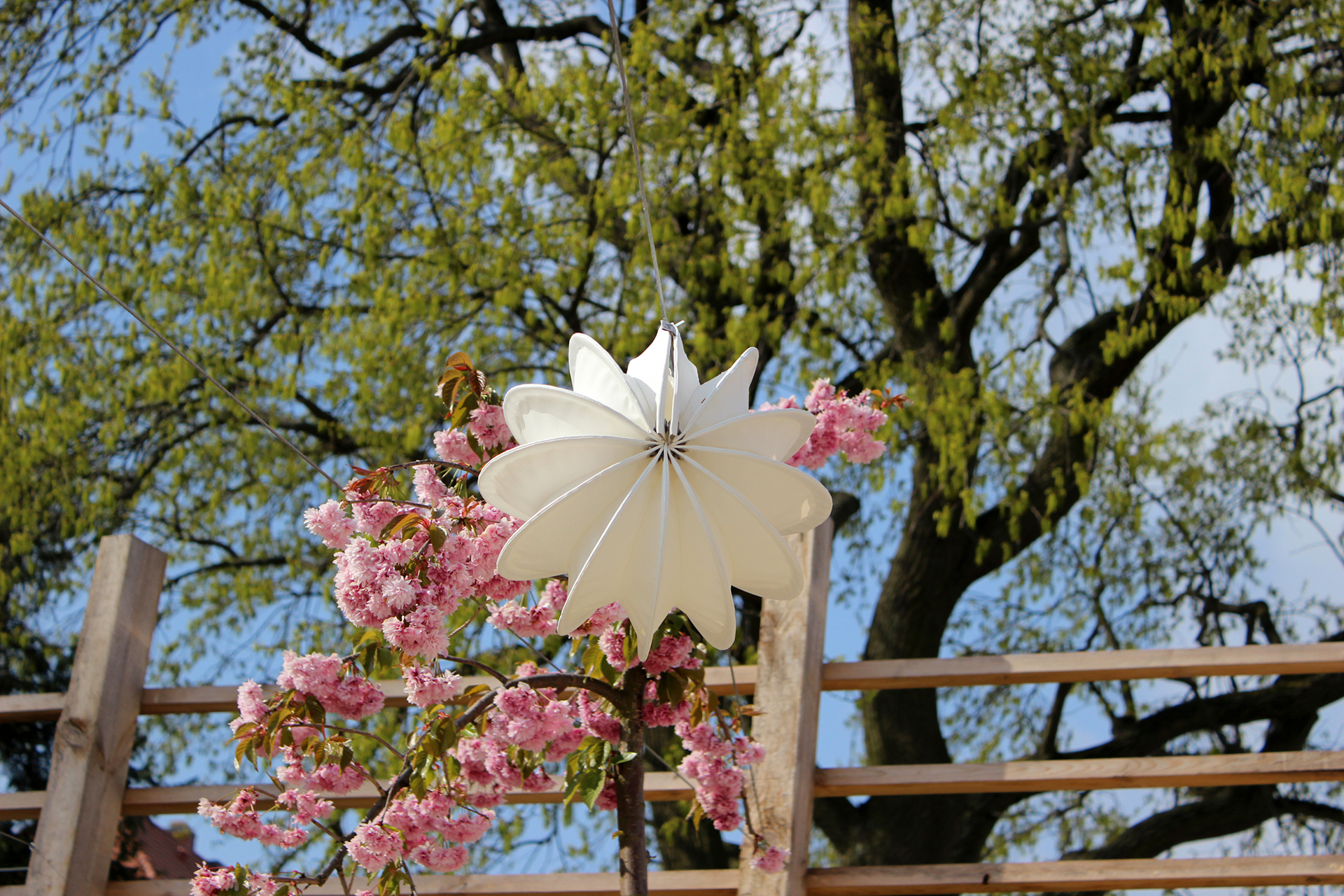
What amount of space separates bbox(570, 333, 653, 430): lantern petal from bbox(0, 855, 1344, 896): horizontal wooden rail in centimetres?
136

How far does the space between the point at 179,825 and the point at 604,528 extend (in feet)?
19.4

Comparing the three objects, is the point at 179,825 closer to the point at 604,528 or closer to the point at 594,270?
the point at 594,270

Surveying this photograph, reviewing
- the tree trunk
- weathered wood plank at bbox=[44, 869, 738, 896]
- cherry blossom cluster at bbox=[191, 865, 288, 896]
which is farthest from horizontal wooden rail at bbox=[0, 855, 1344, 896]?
cherry blossom cluster at bbox=[191, 865, 288, 896]

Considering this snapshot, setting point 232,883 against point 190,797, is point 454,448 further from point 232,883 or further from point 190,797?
point 190,797

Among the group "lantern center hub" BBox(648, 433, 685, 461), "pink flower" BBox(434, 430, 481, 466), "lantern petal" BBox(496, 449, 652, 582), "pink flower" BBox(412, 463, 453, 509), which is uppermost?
"pink flower" BBox(434, 430, 481, 466)

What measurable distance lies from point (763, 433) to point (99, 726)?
219 cm

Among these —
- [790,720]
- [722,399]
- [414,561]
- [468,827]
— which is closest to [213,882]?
[468,827]

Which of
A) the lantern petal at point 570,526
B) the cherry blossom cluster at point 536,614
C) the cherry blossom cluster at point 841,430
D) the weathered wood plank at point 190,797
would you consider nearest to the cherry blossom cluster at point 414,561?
the cherry blossom cluster at point 536,614

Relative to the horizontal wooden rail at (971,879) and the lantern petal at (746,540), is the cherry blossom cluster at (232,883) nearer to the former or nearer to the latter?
the horizontal wooden rail at (971,879)

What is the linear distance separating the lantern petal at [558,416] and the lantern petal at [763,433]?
0.37 ft

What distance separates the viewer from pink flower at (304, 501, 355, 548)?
7.60 ft

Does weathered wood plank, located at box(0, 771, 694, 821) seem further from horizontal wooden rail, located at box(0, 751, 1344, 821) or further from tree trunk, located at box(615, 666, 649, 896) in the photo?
tree trunk, located at box(615, 666, 649, 896)

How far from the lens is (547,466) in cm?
189

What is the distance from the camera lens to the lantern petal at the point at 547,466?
1.88 meters
